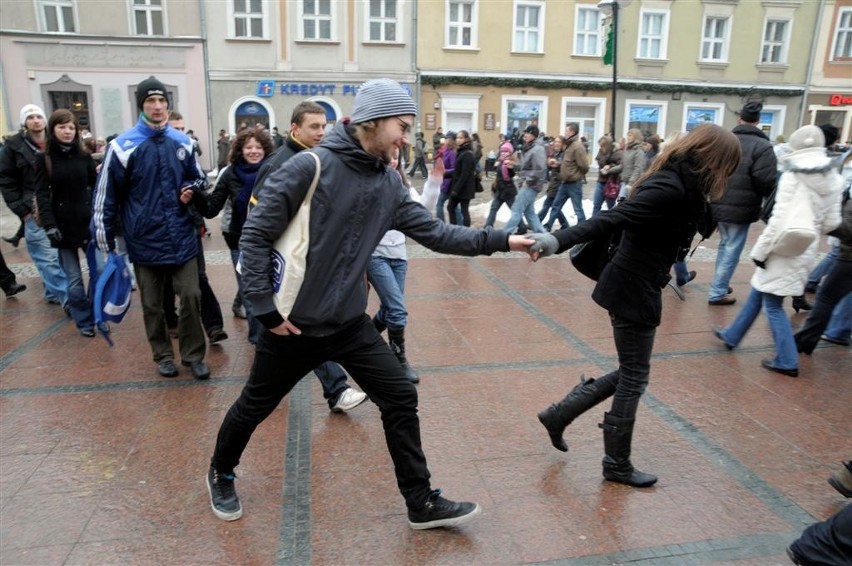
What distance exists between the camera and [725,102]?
28.3 meters

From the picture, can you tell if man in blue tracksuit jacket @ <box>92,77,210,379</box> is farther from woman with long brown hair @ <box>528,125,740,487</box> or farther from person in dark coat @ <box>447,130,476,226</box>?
person in dark coat @ <box>447,130,476,226</box>

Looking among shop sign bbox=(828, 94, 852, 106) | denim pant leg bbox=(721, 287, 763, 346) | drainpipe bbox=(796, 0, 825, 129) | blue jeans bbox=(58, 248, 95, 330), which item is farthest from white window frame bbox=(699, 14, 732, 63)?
blue jeans bbox=(58, 248, 95, 330)

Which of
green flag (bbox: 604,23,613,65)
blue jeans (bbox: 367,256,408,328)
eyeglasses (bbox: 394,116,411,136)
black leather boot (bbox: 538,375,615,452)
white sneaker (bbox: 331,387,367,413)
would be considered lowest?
white sneaker (bbox: 331,387,367,413)

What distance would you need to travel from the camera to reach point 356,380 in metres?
2.76

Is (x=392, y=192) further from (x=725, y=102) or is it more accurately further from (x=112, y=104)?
(x=725, y=102)

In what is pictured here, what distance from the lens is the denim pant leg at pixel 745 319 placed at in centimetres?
496

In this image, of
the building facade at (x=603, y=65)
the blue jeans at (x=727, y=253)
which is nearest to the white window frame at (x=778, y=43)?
the building facade at (x=603, y=65)

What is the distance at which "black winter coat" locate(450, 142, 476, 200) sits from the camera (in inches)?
396

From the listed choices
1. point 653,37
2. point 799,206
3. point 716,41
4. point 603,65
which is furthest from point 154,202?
point 716,41

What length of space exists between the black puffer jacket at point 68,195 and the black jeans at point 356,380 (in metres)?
3.72

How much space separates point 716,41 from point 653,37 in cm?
288

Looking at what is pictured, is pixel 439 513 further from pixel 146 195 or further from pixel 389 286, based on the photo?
pixel 146 195

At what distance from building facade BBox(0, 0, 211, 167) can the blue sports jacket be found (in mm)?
21139

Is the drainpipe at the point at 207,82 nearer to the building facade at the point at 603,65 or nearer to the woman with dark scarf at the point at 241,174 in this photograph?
the building facade at the point at 603,65
